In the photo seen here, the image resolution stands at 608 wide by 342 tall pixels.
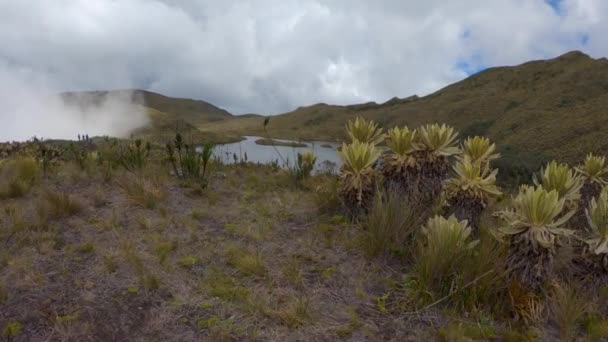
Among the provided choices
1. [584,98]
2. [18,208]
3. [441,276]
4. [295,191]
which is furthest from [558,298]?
[584,98]

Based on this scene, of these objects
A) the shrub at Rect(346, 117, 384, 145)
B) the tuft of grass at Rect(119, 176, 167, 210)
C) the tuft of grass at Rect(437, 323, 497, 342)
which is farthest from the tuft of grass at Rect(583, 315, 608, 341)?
the tuft of grass at Rect(119, 176, 167, 210)

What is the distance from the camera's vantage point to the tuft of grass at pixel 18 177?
5.29 m

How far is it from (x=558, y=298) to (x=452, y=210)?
128cm

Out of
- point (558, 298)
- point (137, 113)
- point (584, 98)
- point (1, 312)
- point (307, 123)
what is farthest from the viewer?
point (307, 123)

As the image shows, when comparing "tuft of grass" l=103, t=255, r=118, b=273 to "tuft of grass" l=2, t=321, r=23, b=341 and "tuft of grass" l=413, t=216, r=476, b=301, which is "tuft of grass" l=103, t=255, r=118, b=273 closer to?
"tuft of grass" l=2, t=321, r=23, b=341

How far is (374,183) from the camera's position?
15.4ft

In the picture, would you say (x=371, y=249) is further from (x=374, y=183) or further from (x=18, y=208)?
(x=18, y=208)

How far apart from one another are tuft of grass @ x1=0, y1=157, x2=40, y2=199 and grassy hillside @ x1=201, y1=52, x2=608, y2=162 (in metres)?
9.59

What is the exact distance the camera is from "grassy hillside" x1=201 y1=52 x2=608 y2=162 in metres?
29.1

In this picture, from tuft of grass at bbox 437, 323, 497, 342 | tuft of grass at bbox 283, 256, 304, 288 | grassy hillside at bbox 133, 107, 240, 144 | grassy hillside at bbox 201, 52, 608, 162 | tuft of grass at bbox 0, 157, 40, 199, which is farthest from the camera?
grassy hillside at bbox 201, 52, 608, 162

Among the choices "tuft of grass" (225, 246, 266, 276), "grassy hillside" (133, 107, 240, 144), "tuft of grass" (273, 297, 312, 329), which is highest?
"grassy hillside" (133, 107, 240, 144)

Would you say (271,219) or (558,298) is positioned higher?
(271,219)

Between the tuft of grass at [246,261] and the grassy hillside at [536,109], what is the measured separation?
10.1 metres

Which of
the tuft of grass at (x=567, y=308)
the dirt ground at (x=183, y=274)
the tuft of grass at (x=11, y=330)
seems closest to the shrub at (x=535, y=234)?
the tuft of grass at (x=567, y=308)
